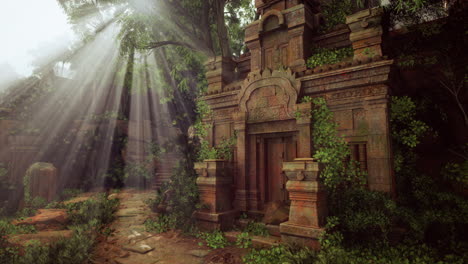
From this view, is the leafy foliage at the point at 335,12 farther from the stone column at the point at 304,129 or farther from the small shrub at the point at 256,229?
the small shrub at the point at 256,229

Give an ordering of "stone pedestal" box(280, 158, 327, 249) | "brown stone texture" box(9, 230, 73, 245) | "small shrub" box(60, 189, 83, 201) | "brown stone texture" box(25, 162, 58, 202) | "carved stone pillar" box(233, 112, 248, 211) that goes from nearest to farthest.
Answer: "stone pedestal" box(280, 158, 327, 249) < "brown stone texture" box(9, 230, 73, 245) < "carved stone pillar" box(233, 112, 248, 211) < "brown stone texture" box(25, 162, 58, 202) < "small shrub" box(60, 189, 83, 201)

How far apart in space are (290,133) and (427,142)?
Result: 3509 mm

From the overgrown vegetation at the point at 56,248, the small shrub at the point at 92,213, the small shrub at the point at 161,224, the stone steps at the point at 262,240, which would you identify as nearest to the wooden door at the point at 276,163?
the stone steps at the point at 262,240

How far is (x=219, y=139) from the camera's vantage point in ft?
31.7

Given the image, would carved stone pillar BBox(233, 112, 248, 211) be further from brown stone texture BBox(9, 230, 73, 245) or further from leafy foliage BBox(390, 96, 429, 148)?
brown stone texture BBox(9, 230, 73, 245)

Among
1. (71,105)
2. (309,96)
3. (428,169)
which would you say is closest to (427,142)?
(428,169)

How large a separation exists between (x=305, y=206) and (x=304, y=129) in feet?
7.85

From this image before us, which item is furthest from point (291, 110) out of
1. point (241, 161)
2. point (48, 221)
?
point (48, 221)

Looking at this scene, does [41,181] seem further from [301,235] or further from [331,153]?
[331,153]

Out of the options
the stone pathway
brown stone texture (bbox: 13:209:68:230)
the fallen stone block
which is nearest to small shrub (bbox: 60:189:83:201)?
brown stone texture (bbox: 13:209:68:230)

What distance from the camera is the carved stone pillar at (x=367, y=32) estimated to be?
7.15 metres

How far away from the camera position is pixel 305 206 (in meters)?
6.00

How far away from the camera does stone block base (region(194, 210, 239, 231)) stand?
295 inches

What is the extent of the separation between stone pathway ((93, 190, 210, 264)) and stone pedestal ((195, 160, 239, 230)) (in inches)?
26.1
